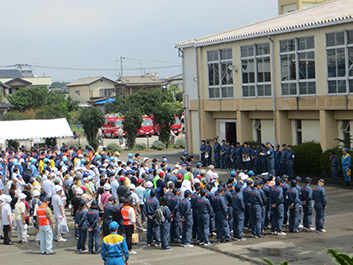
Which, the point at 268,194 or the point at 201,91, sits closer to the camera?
the point at 268,194

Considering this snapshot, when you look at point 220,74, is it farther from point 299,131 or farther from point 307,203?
point 307,203

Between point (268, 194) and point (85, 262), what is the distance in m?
5.39

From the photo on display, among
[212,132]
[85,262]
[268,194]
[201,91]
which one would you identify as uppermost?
[201,91]

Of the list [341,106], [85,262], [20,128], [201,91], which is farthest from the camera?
[20,128]

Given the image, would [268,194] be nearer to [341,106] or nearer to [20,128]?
[341,106]

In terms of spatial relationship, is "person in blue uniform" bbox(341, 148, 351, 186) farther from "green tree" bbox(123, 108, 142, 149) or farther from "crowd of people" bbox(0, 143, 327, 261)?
"green tree" bbox(123, 108, 142, 149)

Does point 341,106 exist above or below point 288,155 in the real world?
above

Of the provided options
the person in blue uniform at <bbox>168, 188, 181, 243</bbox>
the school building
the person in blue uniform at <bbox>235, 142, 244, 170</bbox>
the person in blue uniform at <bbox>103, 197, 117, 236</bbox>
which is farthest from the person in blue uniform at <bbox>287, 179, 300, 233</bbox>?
the person in blue uniform at <bbox>235, 142, 244, 170</bbox>

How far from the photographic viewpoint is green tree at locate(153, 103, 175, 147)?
3634 cm

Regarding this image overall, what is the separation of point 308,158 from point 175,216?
35.5ft

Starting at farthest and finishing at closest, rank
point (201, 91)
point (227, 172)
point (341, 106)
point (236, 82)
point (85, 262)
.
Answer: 1. point (201, 91)
2. point (236, 82)
3. point (227, 172)
4. point (341, 106)
5. point (85, 262)

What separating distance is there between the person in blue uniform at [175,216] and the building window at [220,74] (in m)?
15.3

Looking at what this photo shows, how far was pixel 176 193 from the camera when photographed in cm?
1264

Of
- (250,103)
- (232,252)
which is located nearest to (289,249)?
(232,252)
